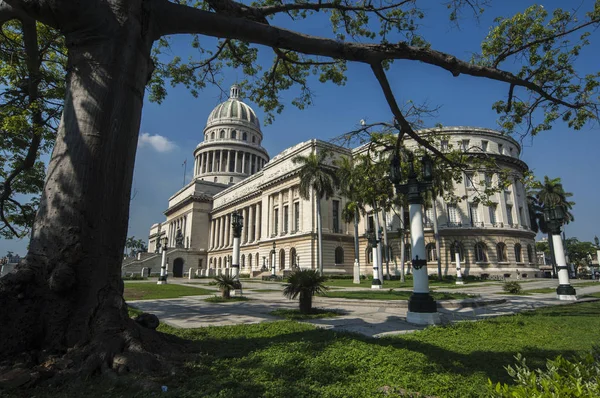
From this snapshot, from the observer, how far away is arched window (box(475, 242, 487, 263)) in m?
43.6

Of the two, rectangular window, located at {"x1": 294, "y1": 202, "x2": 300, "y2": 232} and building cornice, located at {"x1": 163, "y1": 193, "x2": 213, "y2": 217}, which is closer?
rectangular window, located at {"x1": 294, "y1": 202, "x2": 300, "y2": 232}

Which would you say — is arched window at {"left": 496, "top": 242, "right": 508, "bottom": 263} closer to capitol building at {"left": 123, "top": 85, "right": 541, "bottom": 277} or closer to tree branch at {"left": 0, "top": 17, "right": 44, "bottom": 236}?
capitol building at {"left": 123, "top": 85, "right": 541, "bottom": 277}

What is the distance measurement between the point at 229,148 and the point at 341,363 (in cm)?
8236

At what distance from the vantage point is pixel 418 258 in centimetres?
835

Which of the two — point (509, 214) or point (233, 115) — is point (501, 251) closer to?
point (509, 214)

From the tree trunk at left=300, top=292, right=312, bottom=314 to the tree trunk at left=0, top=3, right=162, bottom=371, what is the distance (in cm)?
634

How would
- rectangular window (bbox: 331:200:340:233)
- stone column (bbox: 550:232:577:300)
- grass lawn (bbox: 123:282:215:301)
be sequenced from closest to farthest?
stone column (bbox: 550:232:577:300) → grass lawn (bbox: 123:282:215:301) → rectangular window (bbox: 331:200:340:233)

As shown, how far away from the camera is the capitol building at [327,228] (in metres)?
43.7

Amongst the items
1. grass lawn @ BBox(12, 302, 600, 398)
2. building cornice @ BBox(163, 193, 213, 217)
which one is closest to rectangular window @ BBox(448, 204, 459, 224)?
grass lawn @ BBox(12, 302, 600, 398)

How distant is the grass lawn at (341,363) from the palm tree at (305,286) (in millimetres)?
2840

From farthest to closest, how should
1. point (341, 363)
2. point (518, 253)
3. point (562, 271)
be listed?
1. point (518, 253)
2. point (562, 271)
3. point (341, 363)

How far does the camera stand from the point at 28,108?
28.2ft

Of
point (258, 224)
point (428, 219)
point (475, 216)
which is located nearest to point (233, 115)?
point (258, 224)

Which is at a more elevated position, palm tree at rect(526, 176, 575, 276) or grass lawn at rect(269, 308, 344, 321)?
palm tree at rect(526, 176, 575, 276)
